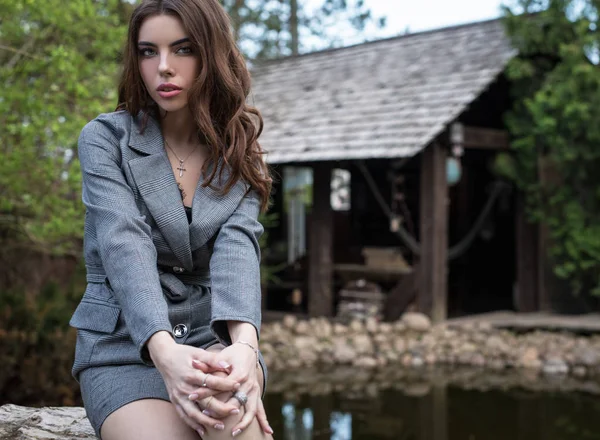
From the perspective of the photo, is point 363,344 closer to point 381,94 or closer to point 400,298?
point 400,298

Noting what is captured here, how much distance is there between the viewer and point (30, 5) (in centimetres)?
484

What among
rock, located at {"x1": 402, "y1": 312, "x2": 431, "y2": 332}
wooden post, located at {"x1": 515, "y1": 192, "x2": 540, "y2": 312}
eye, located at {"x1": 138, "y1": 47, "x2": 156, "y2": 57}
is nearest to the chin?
eye, located at {"x1": 138, "y1": 47, "x2": 156, "y2": 57}

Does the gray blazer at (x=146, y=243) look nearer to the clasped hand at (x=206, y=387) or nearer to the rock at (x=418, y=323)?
the clasped hand at (x=206, y=387)

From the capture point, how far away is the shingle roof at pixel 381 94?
27.6 ft

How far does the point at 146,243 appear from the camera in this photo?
2.00 meters

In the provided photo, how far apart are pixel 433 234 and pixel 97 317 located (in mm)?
6877

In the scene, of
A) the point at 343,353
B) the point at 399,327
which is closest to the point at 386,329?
the point at 399,327

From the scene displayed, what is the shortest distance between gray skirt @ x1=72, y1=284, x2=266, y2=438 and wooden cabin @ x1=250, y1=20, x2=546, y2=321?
5935 millimetres

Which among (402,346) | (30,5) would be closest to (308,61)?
(402,346)

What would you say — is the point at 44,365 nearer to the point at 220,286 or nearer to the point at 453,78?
the point at 220,286

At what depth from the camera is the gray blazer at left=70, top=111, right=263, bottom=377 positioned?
193 centimetres

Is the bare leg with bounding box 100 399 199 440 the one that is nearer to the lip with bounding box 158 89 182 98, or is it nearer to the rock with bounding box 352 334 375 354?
the lip with bounding box 158 89 182 98

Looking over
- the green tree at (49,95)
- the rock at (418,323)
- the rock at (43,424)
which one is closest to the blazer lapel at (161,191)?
the rock at (43,424)

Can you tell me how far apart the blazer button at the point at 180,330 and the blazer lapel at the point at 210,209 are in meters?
0.21
